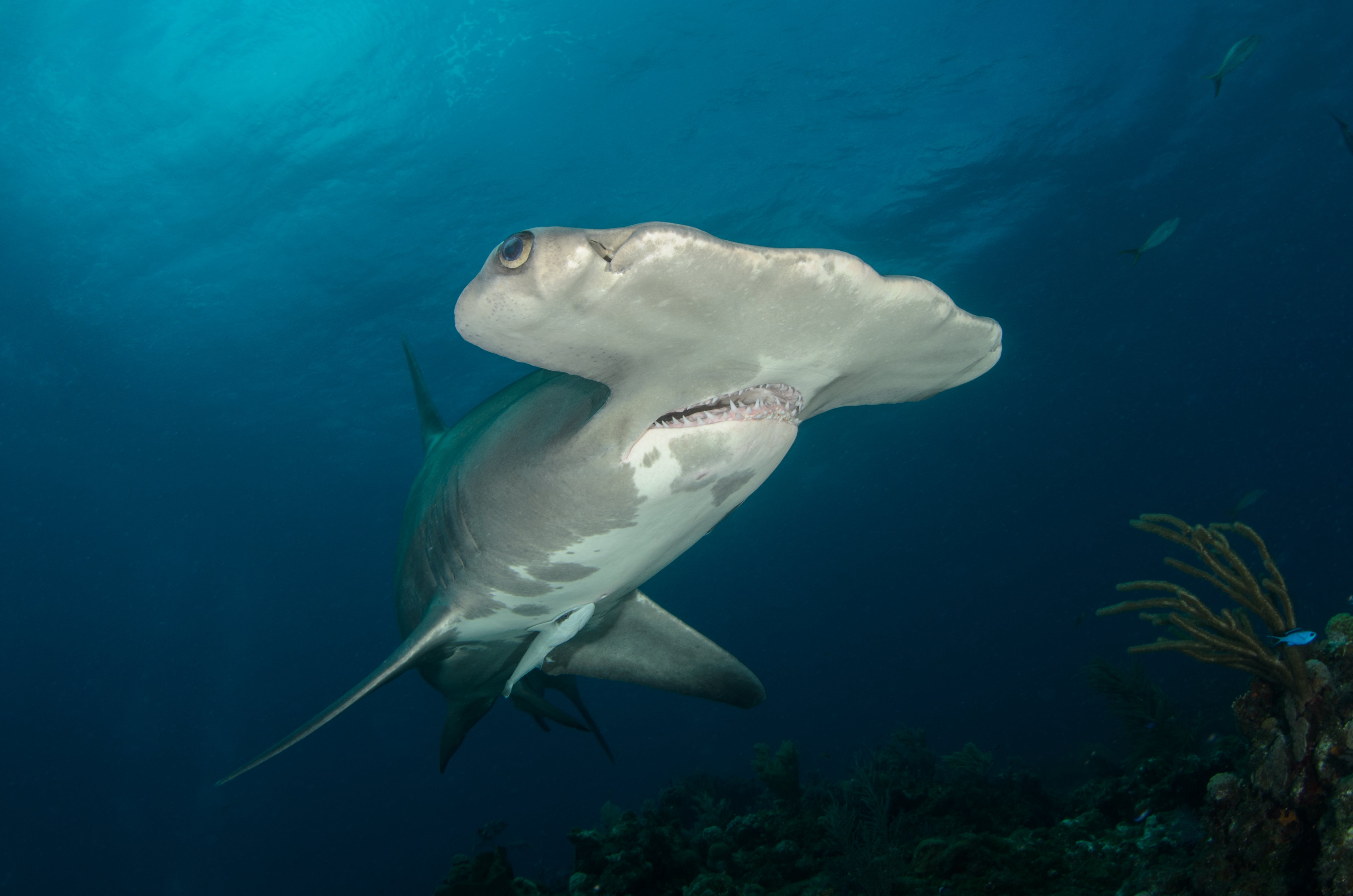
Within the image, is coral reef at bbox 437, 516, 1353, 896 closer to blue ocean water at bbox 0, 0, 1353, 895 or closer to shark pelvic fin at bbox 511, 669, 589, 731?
shark pelvic fin at bbox 511, 669, 589, 731

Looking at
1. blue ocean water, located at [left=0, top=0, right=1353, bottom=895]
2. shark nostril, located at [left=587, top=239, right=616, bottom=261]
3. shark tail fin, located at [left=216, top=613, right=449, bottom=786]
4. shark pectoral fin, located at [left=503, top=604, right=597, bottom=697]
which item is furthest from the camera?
blue ocean water, located at [left=0, top=0, right=1353, bottom=895]

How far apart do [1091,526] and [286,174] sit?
66.2 metres

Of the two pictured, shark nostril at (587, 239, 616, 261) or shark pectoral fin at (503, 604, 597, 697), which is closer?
shark nostril at (587, 239, 616, 261)

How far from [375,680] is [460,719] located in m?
2.72

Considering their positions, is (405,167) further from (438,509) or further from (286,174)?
(438,509)

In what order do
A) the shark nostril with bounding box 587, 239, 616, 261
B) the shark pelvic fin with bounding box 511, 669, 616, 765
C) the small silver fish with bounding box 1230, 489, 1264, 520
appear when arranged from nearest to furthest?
the shark nostril with bounding box 587, 239, 616, 261, the shark pelvic fin with bounding box 511, 669, 616, 765, the small silver fish with bounding box 1230, 489, 1264, 520

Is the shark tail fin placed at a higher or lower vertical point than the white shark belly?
lower

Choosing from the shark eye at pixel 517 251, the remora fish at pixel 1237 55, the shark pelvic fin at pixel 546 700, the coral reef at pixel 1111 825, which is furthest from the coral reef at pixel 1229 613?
the remora fish at pixel 1237 55

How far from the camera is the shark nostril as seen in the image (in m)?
1.45

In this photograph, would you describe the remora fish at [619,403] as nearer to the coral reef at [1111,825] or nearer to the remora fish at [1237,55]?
the coral reef at [1111,825]

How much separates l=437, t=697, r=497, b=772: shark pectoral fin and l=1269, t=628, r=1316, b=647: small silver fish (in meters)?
5.02

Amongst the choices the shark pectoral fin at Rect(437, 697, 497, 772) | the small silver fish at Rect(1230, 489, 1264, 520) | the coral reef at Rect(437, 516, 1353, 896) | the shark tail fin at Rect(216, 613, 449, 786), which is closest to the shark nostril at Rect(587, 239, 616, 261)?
the shark tail fin at Rect(216, 613, 449, 786)

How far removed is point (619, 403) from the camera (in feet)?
6.96

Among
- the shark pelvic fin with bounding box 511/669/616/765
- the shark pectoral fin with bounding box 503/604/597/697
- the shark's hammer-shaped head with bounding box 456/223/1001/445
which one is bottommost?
the shark pelvic fin with bounding box 511/669/616/765
